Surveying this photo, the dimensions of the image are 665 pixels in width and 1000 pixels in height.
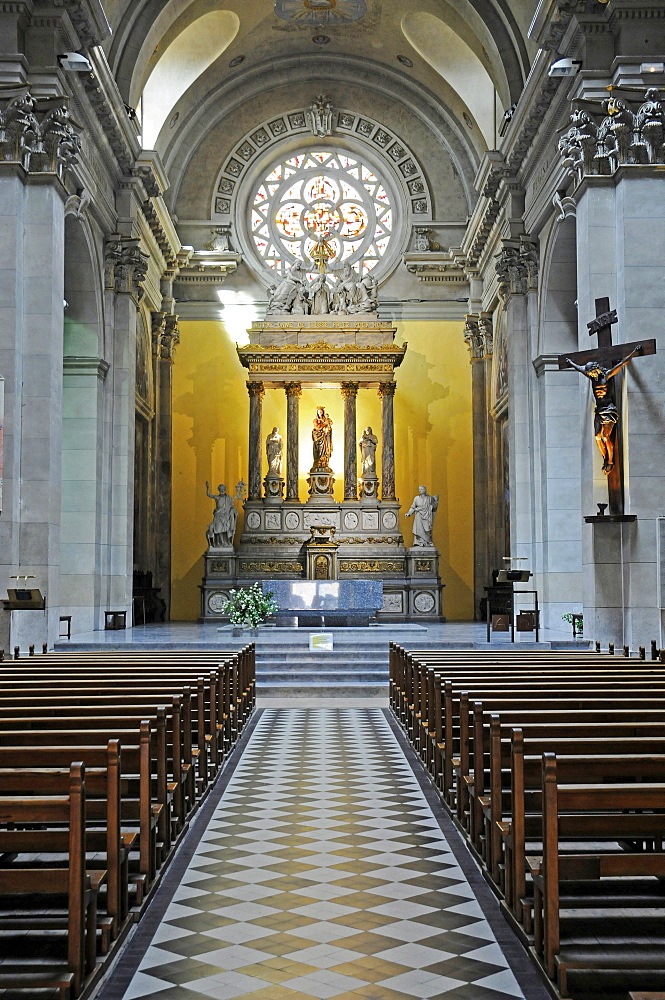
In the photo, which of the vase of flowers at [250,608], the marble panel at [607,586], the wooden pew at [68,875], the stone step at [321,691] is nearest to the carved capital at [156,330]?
the vase of flowers at [250,608]

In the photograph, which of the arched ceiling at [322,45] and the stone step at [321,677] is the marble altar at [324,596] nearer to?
the stone step at [321,677]

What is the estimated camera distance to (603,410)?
14.5 metres

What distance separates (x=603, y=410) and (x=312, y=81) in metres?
18.5

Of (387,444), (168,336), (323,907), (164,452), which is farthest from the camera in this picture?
(164,452)

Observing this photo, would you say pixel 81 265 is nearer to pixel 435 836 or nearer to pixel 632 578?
pixel 632 578

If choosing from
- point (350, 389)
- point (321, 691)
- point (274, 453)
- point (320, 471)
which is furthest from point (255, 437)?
point (321, 691)

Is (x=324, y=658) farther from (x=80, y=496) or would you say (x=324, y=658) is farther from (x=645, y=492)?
(x=80, y=496)

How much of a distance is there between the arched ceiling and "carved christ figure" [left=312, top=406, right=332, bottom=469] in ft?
25.3

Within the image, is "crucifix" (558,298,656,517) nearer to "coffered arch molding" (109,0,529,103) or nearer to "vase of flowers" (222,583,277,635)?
"vase of flowers" (222,583,277,635)

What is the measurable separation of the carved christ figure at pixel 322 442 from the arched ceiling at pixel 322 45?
7725 millimetres

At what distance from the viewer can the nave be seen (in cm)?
427

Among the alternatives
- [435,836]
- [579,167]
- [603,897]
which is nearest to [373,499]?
[579,167]

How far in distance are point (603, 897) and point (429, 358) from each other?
80.8ft

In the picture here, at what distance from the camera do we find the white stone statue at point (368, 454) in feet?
87.4
